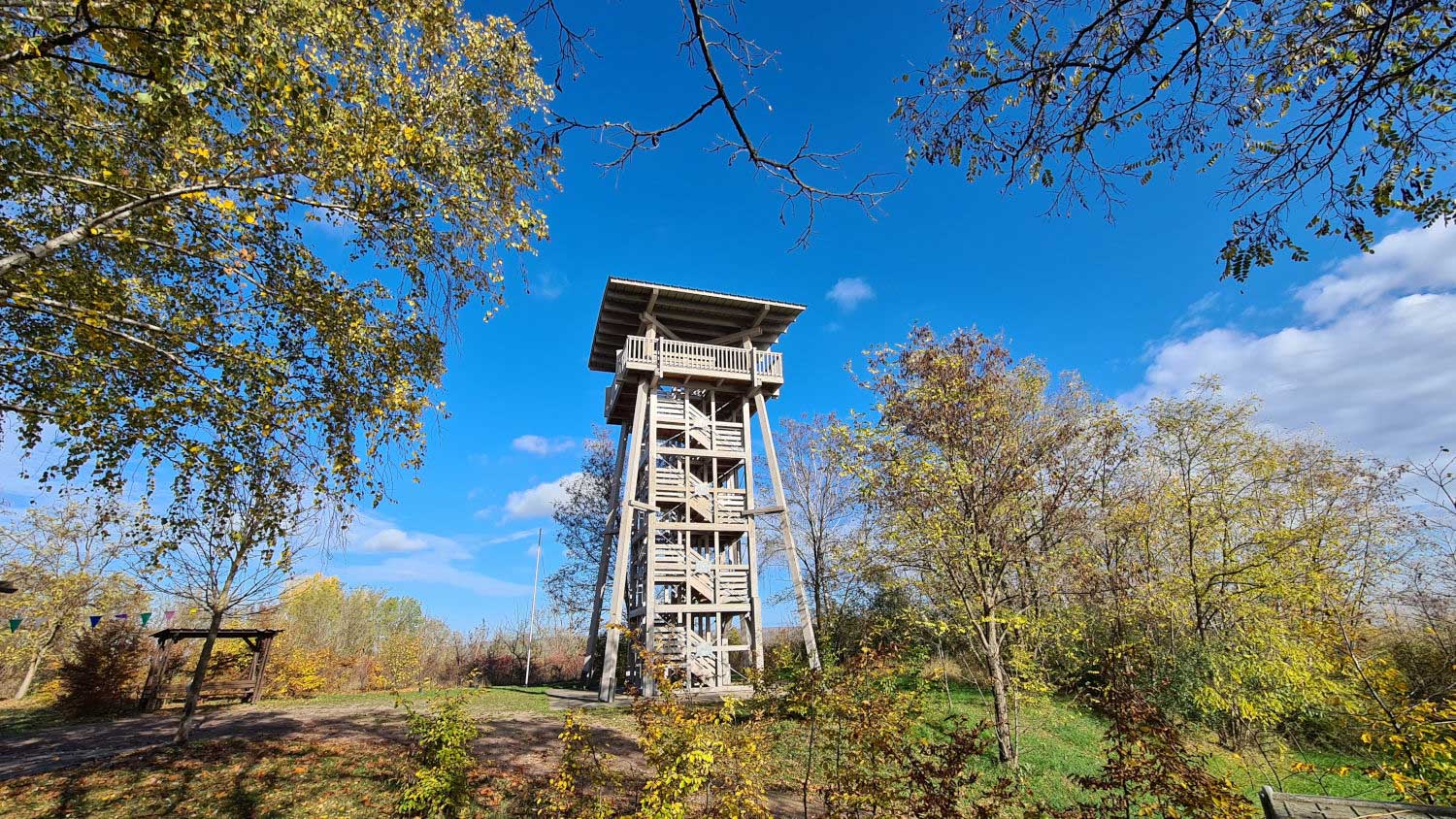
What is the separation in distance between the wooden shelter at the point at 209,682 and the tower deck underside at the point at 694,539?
838 centimetres

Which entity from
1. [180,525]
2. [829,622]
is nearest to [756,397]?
[829,622]

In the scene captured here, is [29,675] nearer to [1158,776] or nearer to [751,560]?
[751,560]

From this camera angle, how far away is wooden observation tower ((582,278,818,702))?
14.5 metres

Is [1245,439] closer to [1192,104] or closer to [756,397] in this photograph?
[756,397]

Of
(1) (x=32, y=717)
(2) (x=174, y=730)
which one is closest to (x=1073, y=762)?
(2) (x=174, y=730)

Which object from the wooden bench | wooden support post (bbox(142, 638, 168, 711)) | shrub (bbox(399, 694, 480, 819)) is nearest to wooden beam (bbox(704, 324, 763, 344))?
shrub (bbox(399, 694, 480, 819))

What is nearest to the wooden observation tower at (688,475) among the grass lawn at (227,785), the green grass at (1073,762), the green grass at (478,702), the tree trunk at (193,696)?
the green grass at (478,702)

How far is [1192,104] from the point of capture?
318 centimetres

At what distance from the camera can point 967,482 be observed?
9.56m

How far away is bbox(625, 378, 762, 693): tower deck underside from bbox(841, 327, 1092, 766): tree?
554cm

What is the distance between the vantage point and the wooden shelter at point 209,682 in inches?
479

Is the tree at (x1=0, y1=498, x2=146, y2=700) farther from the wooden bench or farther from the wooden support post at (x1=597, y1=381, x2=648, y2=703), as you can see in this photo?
the wooden support post at (x1=597, y1=381, x2=648, y2=703)

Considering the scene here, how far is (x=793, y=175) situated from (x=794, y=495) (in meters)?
19.3

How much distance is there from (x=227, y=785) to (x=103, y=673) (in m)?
9.17
